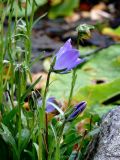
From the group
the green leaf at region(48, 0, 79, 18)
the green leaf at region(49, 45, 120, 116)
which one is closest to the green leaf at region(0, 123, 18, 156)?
the green leaf at region(49, 45, 120, 116)

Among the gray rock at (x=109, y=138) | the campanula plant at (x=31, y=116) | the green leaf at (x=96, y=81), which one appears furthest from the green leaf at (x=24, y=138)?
the green leaf at (x=96, y=81)

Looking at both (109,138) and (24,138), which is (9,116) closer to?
(24,138)

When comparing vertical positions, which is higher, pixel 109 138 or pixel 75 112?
pixel 75 112

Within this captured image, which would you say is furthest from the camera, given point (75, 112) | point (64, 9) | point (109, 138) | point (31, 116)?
point (64, 9)

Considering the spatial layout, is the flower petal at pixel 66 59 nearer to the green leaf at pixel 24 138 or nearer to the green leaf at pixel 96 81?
the green leaf at pixel 24 138

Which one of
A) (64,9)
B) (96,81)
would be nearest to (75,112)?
(96,81)

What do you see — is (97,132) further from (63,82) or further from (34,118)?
(63,82)

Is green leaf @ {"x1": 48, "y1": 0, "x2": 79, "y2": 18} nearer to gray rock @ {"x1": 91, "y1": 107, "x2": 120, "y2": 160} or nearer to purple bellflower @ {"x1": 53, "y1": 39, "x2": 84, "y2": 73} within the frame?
gray rock @ {"x1": 91, "y1": 107, "x2": 120, "y2": 160}

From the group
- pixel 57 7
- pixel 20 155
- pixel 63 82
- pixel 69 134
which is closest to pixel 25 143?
pixel 20 155

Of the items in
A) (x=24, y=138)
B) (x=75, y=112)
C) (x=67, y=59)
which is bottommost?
(x=24, y=138)
